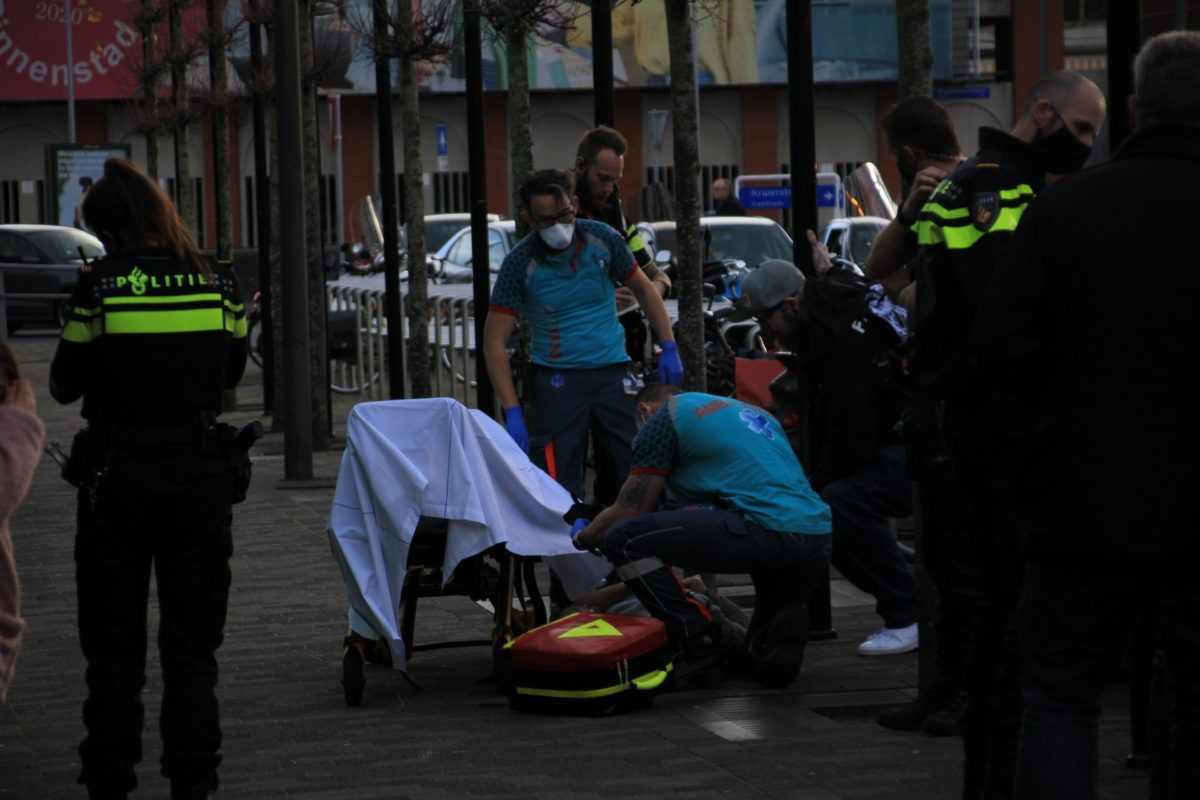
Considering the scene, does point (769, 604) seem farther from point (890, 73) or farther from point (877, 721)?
point (890, 73)

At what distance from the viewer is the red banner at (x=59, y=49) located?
50.5m

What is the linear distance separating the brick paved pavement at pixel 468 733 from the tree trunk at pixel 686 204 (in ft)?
4.66

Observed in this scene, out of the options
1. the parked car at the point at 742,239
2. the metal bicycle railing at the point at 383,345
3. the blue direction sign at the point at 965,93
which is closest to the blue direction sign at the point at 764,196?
the parked car at the point at 742,239

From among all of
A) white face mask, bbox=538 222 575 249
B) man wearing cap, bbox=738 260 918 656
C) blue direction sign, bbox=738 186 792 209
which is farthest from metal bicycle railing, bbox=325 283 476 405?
blue direction sign, bbox=738 186 792 209

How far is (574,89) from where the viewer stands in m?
53.1

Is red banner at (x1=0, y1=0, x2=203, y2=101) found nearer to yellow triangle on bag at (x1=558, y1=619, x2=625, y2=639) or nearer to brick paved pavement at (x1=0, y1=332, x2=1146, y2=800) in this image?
brick paved pavement at (x1=0, y1=332, x2=1146, y2=800)

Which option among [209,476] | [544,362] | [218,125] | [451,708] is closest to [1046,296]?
[209,476]

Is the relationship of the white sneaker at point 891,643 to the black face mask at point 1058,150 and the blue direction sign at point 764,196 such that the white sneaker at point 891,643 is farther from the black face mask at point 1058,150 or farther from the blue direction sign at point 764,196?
the blue direction sign at point 764,196

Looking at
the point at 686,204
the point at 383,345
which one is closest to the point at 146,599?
the point at 686,204

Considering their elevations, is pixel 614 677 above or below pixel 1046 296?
below

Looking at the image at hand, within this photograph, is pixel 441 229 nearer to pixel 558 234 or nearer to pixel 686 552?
pixel 558 234

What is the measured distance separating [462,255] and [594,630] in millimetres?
19249

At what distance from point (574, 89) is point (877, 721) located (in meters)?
46.8

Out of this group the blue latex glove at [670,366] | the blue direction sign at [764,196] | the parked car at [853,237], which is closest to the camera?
the blue latex glove at [670,366]
